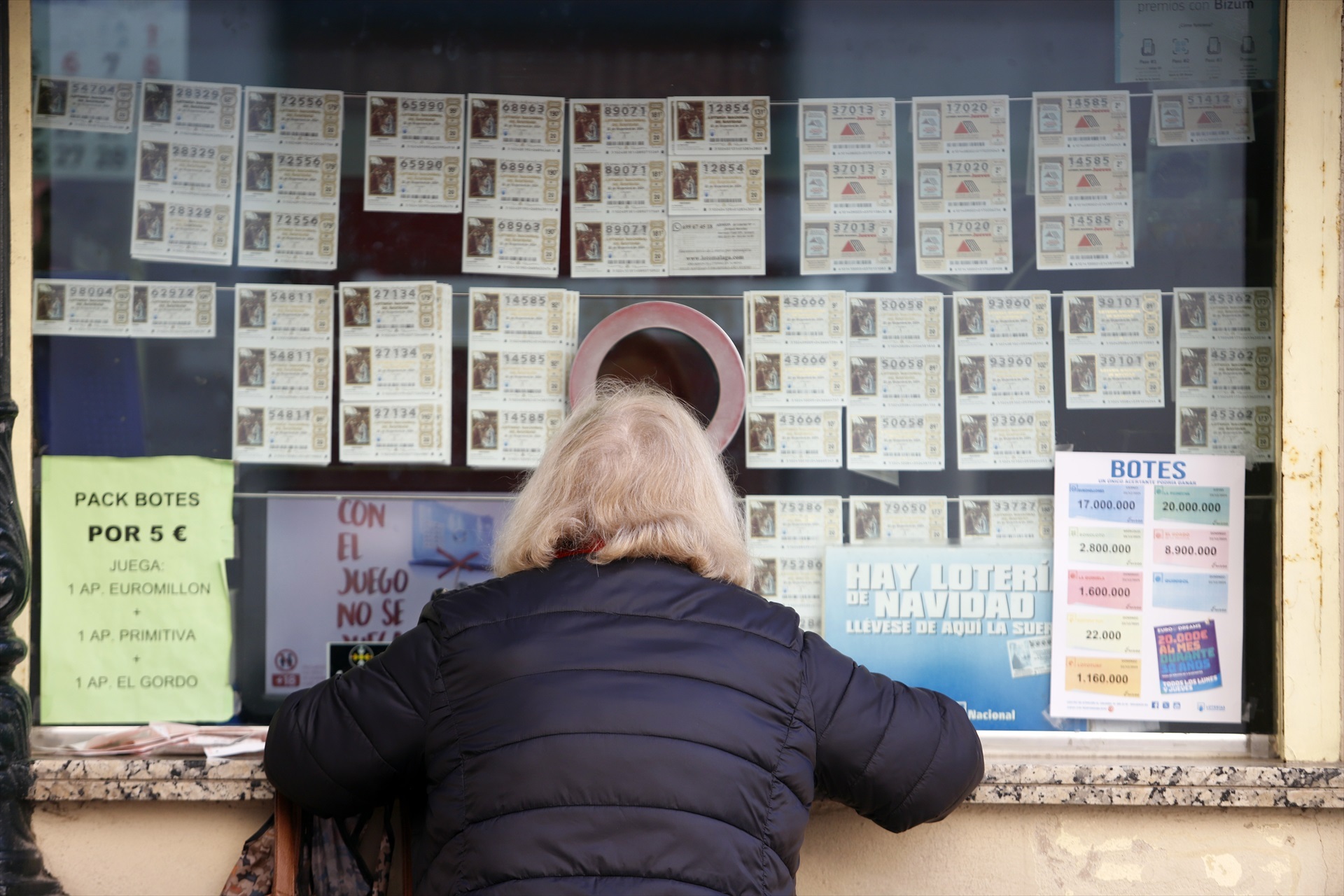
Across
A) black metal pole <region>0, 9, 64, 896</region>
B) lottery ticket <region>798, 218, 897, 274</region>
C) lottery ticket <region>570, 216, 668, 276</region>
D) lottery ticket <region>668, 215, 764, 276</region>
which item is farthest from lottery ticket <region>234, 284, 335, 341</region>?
lottery ticket <region>798, 218, 897, 274</region>

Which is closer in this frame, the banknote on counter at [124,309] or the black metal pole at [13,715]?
the black metal pole at [13,715]

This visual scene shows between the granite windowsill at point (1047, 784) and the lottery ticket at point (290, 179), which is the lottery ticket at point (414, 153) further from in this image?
the granite windowsill at point (1047, 784)

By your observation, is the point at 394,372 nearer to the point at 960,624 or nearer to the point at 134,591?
the point at 134,591

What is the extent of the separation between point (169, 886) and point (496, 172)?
1.97m

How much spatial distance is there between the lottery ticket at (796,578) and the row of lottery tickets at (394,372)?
0.68 m

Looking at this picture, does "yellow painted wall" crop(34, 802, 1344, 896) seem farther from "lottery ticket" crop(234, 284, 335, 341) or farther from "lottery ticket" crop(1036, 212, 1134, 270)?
"lottery ticket" crop(1036, 212, 1134, 270)

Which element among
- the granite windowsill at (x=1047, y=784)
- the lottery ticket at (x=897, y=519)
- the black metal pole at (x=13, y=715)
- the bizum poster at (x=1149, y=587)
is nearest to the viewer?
the black metal pole at (x=13, y=715)

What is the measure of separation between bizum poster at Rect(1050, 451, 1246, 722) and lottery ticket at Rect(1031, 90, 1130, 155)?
819 millimetres

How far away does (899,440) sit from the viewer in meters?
2.61

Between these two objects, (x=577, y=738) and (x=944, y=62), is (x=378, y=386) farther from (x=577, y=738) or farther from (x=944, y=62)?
(x=944, y=62)

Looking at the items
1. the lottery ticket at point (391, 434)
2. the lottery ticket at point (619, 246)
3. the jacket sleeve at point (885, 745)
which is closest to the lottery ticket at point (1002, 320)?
the lottery ticket at point (619, 246)

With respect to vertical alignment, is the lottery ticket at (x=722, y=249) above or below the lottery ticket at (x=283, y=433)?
above

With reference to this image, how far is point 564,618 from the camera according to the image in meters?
1.73

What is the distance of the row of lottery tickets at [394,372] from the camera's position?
263 cm
